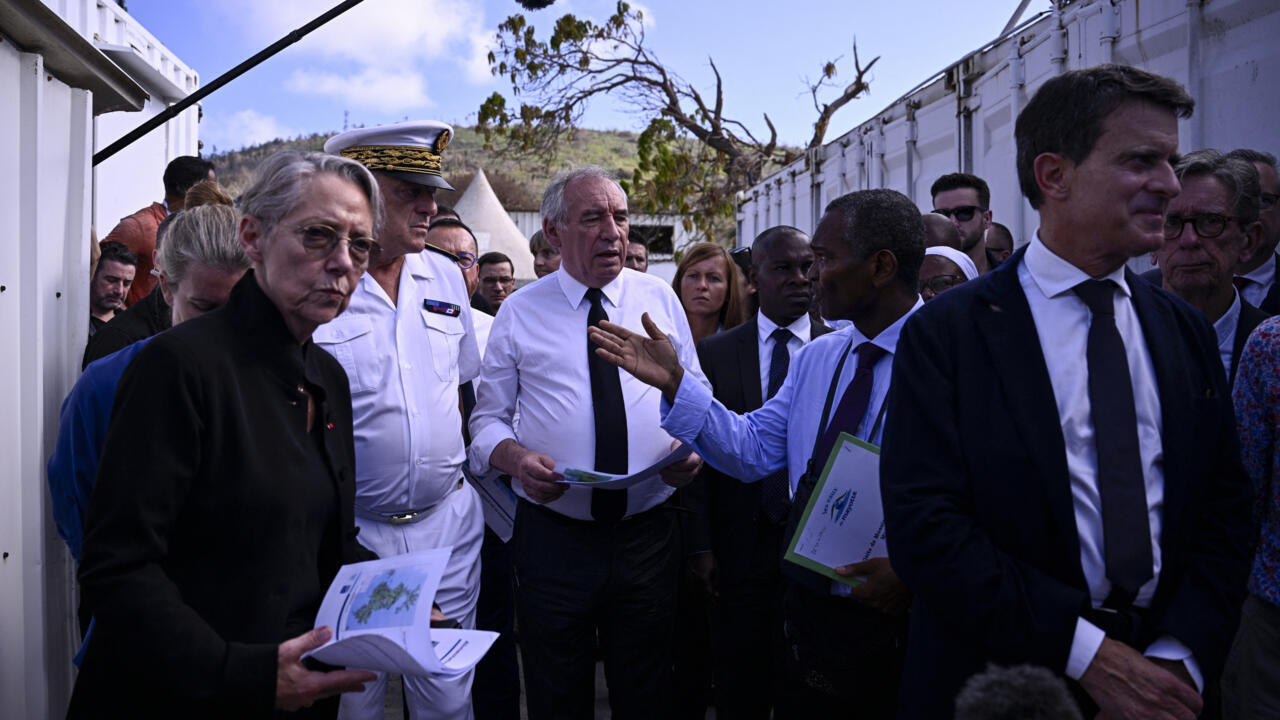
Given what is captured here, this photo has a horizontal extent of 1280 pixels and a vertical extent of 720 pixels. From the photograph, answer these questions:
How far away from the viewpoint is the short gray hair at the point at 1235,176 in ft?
9.75

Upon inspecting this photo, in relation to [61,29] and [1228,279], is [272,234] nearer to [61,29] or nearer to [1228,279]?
[61,29]

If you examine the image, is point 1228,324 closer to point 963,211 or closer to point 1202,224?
point 1202,224

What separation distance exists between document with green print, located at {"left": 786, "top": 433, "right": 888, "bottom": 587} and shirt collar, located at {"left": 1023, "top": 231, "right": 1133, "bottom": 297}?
0.62 metres

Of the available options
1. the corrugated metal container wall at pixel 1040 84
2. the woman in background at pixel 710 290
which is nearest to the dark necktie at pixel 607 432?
the woman in background at pixel 710 290

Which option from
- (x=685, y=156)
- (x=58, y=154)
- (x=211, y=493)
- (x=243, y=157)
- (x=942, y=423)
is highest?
(x=243, y=157)

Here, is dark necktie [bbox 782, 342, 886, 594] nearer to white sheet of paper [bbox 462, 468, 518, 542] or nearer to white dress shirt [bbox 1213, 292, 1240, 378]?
white dress shirt [bbox 1213, 292, 1240, 378]

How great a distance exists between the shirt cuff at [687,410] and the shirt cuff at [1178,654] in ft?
4.63

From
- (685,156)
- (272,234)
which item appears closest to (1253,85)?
(272,234)

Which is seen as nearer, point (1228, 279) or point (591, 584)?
point (1228, 279)

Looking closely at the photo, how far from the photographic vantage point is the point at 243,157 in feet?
181

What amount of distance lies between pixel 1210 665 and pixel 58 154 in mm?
3264

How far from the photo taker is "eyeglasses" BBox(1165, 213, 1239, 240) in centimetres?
296

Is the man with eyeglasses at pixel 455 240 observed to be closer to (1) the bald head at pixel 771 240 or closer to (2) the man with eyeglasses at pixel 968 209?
(1) the bald head at pixel 771 240

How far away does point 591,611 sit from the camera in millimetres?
3281
